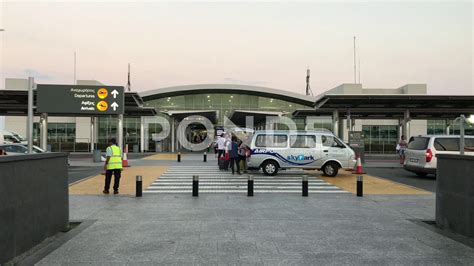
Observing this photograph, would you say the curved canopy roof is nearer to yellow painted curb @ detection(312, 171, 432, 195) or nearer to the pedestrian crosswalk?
the pedestrian crosswalk

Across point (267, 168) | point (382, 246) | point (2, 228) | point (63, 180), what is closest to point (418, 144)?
point (267, 168)

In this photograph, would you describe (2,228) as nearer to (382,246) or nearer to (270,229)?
(270,229)

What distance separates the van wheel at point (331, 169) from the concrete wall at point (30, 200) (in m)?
11.6

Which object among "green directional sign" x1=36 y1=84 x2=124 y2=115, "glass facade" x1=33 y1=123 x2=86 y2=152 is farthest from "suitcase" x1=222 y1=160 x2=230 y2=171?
"glass facade" x1=33 y1=123 x2=86 y2=152

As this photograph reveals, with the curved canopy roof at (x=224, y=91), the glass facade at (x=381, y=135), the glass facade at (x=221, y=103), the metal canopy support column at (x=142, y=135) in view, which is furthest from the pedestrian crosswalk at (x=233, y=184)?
the glass facade at (x=381, y=135)

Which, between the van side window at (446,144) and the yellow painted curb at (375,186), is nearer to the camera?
the yellow painted curb at (375,186)

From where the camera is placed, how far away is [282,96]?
47875 millimetres

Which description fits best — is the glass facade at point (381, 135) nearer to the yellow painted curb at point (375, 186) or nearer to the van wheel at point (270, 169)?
the yellow painted curb at point (375, 186)

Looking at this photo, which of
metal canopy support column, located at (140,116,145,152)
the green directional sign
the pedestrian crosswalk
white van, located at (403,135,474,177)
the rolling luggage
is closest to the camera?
the pedestrian crosswalk

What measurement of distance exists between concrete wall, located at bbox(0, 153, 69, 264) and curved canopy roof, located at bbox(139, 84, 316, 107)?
40.4 meters

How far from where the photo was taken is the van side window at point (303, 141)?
16297 millimetres

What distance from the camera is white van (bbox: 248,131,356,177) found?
16219 millimetres

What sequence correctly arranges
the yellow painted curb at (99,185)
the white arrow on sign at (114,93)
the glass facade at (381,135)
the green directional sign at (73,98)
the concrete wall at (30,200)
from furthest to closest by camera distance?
1. the glass facade at (381,135)
2. the white arrow on sign at (114,93)
3. the green directional sign at (73,98)
4. the yellow painted curb at (99,185)
5. the concrete wall at (30,200)

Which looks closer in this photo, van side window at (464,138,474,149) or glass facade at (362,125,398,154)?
van side window at (464,138,474,149)
